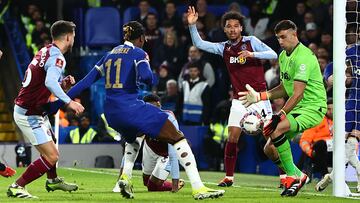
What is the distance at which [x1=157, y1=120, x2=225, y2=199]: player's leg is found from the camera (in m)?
11.2

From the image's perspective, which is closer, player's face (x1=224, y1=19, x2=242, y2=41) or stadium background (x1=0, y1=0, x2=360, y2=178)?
player's face (x1=224, y1=19, x2=242, y2=41)

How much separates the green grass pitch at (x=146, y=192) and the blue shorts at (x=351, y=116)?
880mm

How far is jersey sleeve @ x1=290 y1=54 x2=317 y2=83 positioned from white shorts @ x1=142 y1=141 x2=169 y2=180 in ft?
6.47

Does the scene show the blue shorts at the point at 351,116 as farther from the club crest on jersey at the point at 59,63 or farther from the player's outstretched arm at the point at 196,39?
the club crest on jersey at the point at 59,63

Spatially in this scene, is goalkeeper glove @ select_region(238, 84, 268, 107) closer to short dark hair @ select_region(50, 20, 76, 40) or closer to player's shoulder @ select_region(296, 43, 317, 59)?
player's shoulder @ select_region(296, 43, 317, 59)

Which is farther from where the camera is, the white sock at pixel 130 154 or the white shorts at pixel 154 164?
the white shorts at pixel 154 164

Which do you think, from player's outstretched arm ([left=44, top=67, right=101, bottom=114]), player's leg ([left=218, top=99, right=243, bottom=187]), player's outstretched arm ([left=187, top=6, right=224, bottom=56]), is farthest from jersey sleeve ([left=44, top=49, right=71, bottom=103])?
player's leg ([left=218, top=99, right=243, bottom=187])

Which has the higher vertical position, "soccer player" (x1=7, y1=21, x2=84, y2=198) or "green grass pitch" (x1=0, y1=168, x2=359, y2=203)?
"soccer player" (x1=7, y1=21, x2=84, y2=198)

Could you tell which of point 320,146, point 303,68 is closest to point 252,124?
point 303,68

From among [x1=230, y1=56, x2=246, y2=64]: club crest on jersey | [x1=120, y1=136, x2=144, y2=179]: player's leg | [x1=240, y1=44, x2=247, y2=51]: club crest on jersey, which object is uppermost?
[x1=240, y1=44, x2=247, y2=51]: club crest on jersey

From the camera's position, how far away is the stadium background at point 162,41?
19.4 meters

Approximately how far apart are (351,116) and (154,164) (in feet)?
9.31

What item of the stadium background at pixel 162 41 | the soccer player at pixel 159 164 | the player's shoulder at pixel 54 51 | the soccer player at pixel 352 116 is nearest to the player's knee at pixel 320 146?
the stadium background at pixel 162 41

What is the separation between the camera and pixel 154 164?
1346 centimetres
